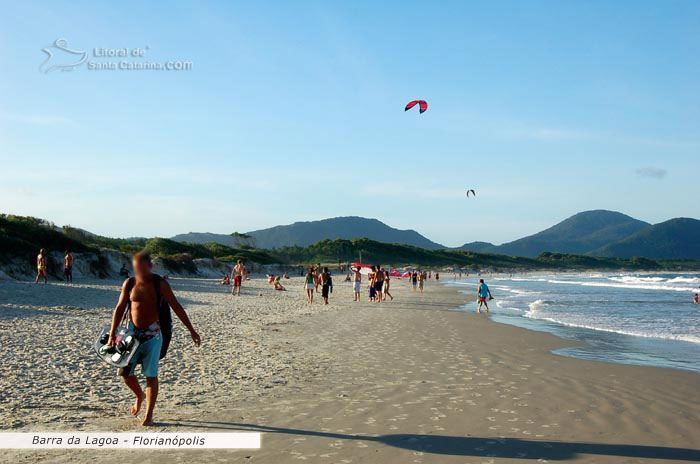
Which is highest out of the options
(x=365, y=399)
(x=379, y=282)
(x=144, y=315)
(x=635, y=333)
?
(x=144, y=315)

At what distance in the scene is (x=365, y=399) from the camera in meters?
6.87

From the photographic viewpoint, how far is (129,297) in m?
5.35

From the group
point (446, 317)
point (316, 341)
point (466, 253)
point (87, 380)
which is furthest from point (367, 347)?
point (466, 253)

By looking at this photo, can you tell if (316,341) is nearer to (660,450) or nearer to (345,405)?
(345,405)

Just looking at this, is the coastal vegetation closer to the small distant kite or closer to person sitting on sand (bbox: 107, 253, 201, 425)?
person sitting on sand (bbox: 107, 253, 201, 425)

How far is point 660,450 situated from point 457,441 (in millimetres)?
1885

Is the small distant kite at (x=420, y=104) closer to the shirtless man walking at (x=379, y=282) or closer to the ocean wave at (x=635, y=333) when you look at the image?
the shirtless man walking at (x=379, y=282)

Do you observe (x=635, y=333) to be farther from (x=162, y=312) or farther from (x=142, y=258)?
(x=142, y=258)

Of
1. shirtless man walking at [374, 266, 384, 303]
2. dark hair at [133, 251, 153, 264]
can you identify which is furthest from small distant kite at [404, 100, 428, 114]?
dark hair at [133, 251, 153, 264]

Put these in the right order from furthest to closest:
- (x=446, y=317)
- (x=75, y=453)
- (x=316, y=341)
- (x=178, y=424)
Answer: (x=446, y=317) → (x=316, y=341) → (x=178, y=424) → (x=75, y=453)
